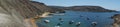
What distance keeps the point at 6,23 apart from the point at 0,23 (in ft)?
4.48

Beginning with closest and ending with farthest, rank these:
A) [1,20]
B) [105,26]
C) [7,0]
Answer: [1,20] < [7,0] < [105,26]

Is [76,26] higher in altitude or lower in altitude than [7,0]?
lower

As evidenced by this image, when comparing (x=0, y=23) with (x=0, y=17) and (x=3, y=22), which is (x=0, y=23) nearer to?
(x=3, y=22)

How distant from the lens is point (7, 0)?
4559cm

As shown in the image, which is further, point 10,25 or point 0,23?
point 10,25

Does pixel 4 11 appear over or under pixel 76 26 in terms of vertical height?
over

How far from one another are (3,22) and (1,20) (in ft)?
2.16

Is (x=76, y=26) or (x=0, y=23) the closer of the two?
(x=0, y=23)

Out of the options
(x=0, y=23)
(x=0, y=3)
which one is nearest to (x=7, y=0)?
(x=0, y=3)

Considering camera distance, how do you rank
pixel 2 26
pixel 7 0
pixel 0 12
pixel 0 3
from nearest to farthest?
1. pixel 2 26
2. pixel 0 12
3. pixel 0 3
4. pixel 7 0

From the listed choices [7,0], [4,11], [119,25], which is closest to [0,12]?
[4,11]

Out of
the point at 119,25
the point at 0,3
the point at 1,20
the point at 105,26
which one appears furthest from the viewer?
the point at 105,26

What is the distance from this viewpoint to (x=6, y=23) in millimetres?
29703

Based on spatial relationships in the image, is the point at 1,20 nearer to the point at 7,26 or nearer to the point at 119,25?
the point at 7,26
